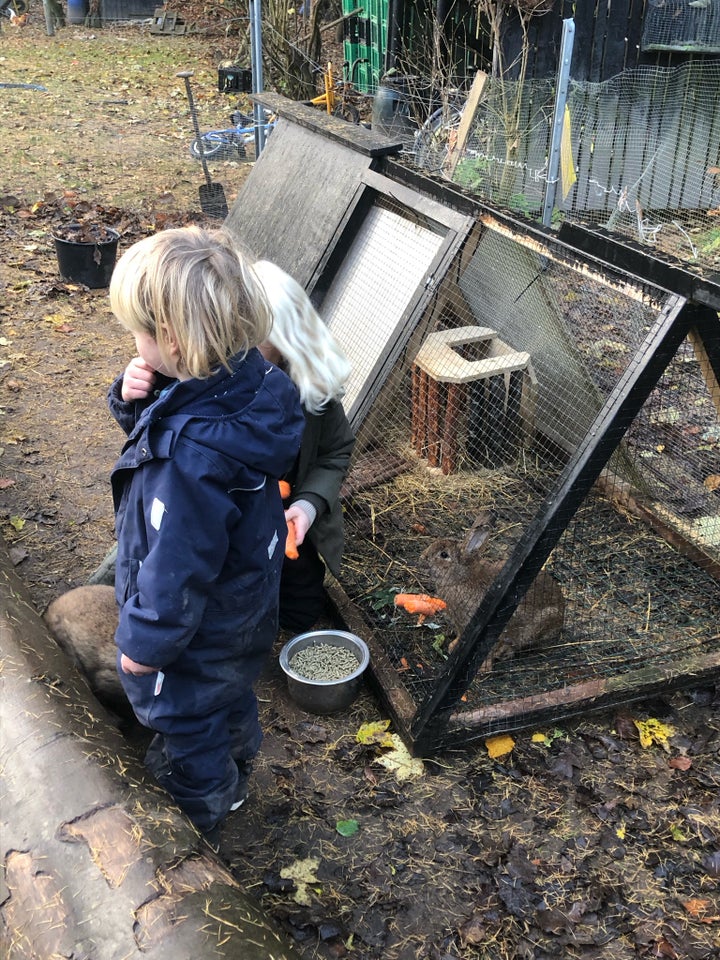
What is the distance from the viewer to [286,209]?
5211mm

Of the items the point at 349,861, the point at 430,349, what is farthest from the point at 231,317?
the point at 430,349

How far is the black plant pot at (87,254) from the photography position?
7.08 m

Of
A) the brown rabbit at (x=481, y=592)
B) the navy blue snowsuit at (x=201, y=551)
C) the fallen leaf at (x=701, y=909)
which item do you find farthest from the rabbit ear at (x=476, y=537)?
the fallen leaf at (x=701, y=909)

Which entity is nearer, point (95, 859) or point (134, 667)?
point (95, 859)

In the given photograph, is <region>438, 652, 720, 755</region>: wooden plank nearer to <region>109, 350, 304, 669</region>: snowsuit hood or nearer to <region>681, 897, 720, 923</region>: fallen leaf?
<region>681, 897, 720, 923</region>: fallen leaf

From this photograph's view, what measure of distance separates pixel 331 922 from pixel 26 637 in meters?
1.27

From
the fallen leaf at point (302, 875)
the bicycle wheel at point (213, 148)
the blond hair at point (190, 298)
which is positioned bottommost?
the fallen leaf at point (302, 875)

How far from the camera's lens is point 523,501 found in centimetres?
473

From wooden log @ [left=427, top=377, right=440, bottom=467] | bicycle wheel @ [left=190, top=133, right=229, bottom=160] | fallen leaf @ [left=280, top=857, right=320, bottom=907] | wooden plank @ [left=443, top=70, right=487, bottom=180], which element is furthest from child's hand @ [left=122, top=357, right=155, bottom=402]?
bicycle wheel @ [left=190, top=133, right=229, bottom=160]

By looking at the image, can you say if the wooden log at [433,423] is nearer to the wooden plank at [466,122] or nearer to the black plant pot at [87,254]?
the wooden plank at [466,122]

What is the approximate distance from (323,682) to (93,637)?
0.88 meters

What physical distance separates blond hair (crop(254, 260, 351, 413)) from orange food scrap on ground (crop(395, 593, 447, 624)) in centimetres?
123

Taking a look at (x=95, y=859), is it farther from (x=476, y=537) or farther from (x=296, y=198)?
(x=296, y=198)

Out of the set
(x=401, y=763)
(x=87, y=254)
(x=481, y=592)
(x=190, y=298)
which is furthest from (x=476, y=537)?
(x=87, y=254)
